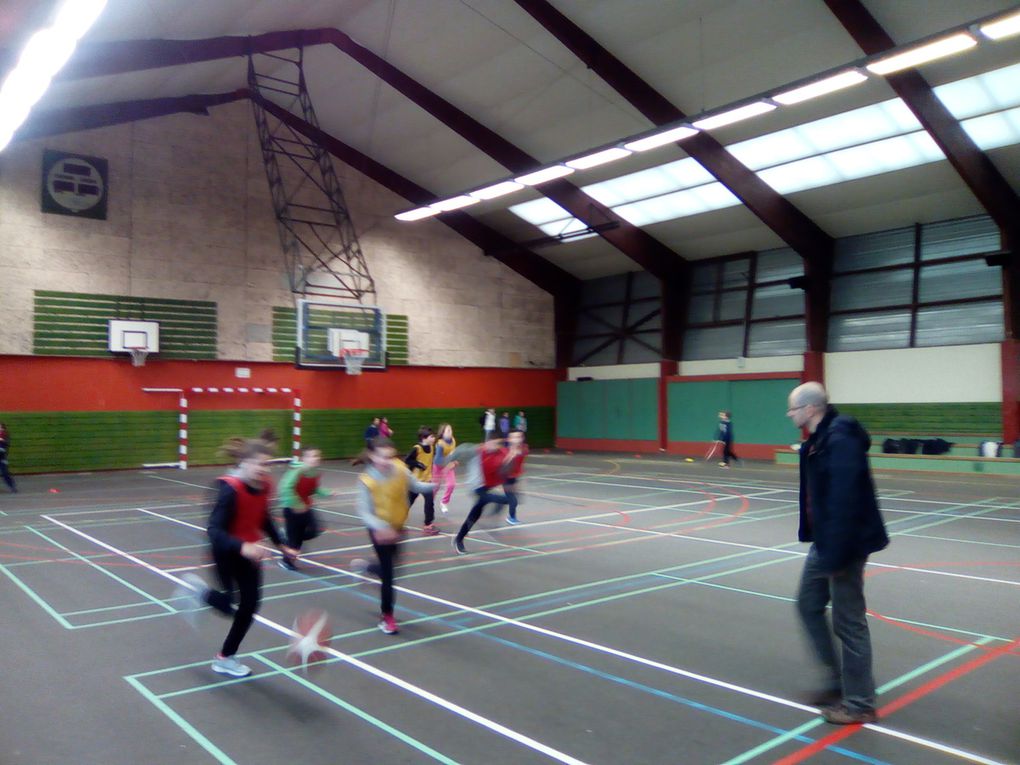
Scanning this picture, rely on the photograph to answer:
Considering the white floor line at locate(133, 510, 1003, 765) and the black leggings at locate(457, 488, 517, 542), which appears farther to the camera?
the black leggings at locate(457, 488, 517, 542)

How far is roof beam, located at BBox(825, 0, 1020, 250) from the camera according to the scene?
17.3 meters

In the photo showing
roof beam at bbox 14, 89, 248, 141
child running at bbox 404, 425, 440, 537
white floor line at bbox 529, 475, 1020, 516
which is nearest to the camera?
child running at bbox 404, 425, 440, 537

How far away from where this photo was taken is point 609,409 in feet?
113

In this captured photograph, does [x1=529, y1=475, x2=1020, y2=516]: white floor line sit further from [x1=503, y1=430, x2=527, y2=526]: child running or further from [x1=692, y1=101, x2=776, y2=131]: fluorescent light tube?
[x1=692, y1=101, x2=776, y2=131]: fluorescent light tube

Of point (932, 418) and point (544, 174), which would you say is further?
point (932, 418)

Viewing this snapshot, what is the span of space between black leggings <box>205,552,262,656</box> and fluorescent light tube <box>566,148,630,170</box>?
15584mm

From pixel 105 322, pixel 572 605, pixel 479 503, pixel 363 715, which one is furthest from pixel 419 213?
pixel 363 715

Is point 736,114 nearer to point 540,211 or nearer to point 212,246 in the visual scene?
point 540,211

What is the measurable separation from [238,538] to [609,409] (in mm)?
29285

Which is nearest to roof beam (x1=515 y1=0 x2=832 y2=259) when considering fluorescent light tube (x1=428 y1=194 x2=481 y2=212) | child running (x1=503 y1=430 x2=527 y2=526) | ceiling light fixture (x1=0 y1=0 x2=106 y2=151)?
fluorescent light tube (x1=428 y1=194 x2=481 y2=212)

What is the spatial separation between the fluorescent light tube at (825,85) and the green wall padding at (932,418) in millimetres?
13293

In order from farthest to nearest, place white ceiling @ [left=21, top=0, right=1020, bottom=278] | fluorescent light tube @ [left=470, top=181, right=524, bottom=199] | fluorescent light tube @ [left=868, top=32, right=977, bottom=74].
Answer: fluorescent light tube @ [left=470, top=181, right=524, bottom=199] → white ceiling @ [left=21, top=0, right=1020, bottom=278] → fluorescent light tube @ [left=868, top=32, right=977, bottom=74]

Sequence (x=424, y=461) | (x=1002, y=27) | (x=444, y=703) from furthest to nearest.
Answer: (x=1002, y=27)
(x=424, y=461)
(x=444, y=703)

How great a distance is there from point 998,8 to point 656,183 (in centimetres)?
1173
